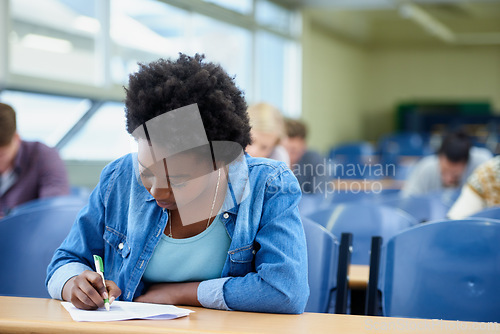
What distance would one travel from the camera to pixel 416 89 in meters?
16.0

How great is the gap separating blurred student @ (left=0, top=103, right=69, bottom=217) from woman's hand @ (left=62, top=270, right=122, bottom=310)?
1958 millimetres

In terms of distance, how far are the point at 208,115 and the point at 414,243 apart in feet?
2.84

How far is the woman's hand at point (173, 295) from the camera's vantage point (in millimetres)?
1421

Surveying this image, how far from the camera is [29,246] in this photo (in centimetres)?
197

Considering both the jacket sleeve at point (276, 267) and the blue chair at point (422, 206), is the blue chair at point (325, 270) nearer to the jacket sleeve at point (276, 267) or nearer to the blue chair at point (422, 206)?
the jacket sleeve at point (276, 267)

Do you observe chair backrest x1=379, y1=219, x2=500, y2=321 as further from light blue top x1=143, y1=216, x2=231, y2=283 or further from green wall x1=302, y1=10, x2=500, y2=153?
green wall x1=302, y1=10, x2=500, y2=153

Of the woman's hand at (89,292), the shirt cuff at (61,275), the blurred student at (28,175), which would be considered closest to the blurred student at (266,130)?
the blurred student at (28,175)

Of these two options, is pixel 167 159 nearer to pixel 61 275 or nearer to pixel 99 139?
pixel 61 275

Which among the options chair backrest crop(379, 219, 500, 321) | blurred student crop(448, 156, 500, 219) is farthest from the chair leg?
blurred student crop(448, 156, 500, 219)

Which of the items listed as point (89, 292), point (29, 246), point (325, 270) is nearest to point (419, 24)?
point (325, 270)

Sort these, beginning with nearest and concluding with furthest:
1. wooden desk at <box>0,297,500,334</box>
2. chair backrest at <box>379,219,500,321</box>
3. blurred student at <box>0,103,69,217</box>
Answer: wooden desk at <box>0,297,500,334</box> < chair backrest at <box>379,219,500,321</box> < blurred student at <box>0,103,69,217</box>

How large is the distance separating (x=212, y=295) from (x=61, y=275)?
377 mm

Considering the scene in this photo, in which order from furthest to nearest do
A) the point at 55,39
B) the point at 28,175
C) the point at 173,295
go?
the point at 55,39 < the point at 28,175 < the point at 173,295

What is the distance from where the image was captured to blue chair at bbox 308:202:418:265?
8.29 ft
